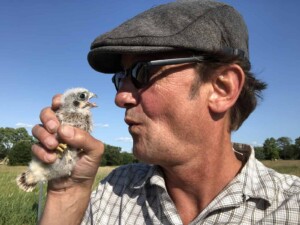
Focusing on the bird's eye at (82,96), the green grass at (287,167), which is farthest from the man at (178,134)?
the green grass at (287,167)

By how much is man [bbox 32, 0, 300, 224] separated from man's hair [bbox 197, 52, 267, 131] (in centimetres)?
1

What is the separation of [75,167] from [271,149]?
94180 millimetres

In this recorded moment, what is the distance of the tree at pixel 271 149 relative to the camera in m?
89.2

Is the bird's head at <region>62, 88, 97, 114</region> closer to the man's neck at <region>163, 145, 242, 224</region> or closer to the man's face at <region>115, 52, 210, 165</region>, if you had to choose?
the man's face at <region>115, 52, 210, 165</region>

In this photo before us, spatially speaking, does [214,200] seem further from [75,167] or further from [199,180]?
[75,167]

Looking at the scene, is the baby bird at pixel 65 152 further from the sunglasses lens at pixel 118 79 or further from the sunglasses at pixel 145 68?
the sunglasses at pixel 145 68

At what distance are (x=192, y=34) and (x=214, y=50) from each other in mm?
251

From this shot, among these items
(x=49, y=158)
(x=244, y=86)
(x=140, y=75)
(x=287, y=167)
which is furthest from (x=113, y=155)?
(x=49, y=158)

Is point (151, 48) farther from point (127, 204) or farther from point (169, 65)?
point (127, 204)

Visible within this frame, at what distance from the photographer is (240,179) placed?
2779mm

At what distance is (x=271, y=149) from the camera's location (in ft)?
299

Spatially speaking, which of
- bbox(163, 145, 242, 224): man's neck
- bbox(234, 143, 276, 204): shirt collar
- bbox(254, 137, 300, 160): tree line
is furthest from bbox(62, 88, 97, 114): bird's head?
bbox(254, 137, 300, 160): tree line

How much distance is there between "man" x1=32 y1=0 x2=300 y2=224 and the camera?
8.79 feet

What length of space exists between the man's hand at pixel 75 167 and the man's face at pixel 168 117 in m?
0.39
